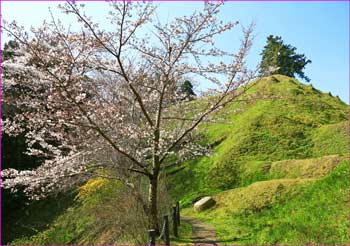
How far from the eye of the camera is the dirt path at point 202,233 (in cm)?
851

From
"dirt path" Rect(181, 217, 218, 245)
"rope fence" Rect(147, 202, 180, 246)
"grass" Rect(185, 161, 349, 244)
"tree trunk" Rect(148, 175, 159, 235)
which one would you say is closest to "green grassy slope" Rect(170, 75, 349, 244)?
"grass" Rect(185, 161, 349, 244)

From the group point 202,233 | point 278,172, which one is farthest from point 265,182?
point 202,233

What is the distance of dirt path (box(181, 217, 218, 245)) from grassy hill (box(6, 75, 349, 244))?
0.77 feet

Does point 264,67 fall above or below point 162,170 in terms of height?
above

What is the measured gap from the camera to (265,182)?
1219 centimetres

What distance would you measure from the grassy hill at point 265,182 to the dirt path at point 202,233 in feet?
0.77

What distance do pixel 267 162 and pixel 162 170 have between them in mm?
6856

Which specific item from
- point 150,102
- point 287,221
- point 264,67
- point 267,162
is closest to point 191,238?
point 287,221

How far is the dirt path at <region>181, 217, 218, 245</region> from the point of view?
8509 mm

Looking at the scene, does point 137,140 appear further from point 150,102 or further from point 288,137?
point 288,137

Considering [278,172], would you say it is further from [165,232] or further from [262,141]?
[165,232]

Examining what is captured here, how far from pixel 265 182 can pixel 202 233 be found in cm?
367

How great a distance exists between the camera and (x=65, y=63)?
6.62 metres

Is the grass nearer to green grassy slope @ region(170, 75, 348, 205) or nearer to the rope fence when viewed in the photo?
the rope fence
